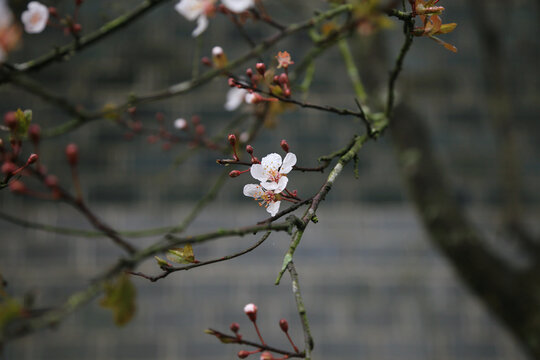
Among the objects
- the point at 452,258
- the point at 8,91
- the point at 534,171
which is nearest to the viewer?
the point at 452,258

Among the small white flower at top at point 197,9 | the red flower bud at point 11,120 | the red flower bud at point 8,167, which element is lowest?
the red flower bud at point 8,167

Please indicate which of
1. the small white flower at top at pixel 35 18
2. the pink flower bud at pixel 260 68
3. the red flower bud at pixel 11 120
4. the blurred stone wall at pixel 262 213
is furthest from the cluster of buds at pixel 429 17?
the blurred stone wall at pixel 262 213

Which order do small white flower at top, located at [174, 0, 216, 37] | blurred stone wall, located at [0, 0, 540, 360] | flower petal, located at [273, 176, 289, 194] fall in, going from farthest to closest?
1. blurred stone wall, located at [0, 0, 540, 360]
2. small white flower at top, located at [174, 0, 216, 37]
3. flower petal, located at [273, 176, 289, 194]

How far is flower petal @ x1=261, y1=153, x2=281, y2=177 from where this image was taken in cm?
47

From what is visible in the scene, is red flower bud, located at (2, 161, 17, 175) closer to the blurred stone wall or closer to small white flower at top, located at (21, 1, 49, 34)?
small white flower at top, located at (21, 1, 49, 34)

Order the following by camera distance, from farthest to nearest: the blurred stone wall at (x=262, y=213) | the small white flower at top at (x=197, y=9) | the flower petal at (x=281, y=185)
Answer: the blurred stone wall at (x=262, y=213), the small white flower at top at (x=197, y=9), the flower petal at (x=281, y=185)

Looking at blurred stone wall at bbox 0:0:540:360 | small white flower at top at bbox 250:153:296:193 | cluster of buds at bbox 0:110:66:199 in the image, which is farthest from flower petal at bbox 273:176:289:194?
blurred stone wall at bbox 0:0:540:360

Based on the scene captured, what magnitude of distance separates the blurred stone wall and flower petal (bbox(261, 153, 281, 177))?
153 cm

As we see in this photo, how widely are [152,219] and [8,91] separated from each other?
0.77 m

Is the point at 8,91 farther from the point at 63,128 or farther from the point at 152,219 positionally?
the point at 63,128

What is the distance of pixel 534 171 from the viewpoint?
7.09ft

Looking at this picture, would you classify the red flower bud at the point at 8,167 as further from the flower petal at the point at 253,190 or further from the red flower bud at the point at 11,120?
the flower petal at the point at 253,190

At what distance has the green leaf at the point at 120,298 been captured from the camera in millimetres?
671

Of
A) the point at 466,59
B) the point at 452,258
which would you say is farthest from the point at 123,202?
the point at 466,59
